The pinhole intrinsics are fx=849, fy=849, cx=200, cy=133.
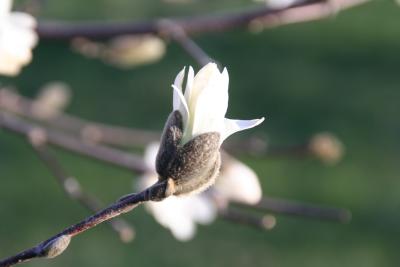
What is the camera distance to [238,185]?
91cm

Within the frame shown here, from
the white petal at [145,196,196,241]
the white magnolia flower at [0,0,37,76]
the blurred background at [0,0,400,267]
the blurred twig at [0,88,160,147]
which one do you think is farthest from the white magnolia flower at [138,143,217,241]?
the blurred background at [0,0,400,267]

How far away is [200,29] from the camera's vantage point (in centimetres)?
100

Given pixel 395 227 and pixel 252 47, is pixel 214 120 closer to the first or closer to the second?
pixel 395 227

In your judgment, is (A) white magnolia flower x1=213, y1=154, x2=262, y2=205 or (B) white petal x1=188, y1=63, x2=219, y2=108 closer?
(B) white petal x1=188, y1=63, x2=219, y2=108

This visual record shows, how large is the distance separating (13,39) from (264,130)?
1883 millimetres

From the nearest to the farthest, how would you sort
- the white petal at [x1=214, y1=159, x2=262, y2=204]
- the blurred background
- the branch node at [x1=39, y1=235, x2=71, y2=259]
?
the branch node at [x1=39, y1=235, x2=71, y2=259] < the white petal at [x1=214, y1=159, x2=262, y2=204] < the blurred background

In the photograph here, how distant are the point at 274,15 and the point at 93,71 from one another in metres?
1.80

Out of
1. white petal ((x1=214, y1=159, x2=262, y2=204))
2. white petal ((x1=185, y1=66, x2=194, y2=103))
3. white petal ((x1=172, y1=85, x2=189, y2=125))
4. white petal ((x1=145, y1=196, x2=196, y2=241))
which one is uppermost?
white petal ((x1=145, y1=196, x2=196, y2=241))

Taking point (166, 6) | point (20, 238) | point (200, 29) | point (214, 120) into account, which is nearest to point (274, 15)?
point (200, 29)

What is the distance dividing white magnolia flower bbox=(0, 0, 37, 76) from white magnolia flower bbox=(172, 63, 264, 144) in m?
0.30

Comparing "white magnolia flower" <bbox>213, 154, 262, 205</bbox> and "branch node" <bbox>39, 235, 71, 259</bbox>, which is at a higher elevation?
"white magnolia flower" <bbox>213, 154, 262, 205</bbox>

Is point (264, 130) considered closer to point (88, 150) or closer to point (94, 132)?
point (94, 132)

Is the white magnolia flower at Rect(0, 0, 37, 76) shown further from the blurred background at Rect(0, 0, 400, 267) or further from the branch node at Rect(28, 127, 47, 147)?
the blurred background at Rect(0, 0, 400, 267)

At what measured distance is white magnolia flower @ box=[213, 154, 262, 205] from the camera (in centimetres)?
90
